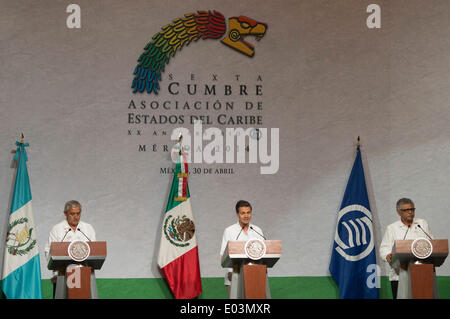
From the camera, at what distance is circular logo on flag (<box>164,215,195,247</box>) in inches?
295

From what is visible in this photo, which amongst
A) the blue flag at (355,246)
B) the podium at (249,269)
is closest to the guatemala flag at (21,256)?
the podium at (249,269)

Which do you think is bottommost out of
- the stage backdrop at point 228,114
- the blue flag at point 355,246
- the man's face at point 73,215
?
the blue flag at point 355,246

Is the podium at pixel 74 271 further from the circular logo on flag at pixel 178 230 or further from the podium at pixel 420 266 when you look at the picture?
the podium at pixel 420 266

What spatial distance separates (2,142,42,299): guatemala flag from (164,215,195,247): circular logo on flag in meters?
1.46

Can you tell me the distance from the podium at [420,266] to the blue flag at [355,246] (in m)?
1.80

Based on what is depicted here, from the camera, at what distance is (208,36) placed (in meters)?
7.80

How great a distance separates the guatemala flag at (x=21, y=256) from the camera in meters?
Result: 7.25

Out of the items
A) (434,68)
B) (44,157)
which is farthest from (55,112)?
(434,68)

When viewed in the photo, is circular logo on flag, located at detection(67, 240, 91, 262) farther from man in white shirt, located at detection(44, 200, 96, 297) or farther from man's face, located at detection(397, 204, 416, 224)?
man's face, located at detection(397, 204, 416, 224)

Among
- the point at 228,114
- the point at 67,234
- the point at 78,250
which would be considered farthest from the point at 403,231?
the point at 67,234

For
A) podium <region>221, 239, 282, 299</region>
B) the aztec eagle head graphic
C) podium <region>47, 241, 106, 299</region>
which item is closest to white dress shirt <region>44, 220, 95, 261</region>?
podium <region>47, 241, 106, 299</region>

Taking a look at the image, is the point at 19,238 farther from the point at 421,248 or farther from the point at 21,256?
the point at 421,248

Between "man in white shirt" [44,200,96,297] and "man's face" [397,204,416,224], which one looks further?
"man's face" [397,204,416,224]

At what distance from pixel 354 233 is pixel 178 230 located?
2.04 metres
